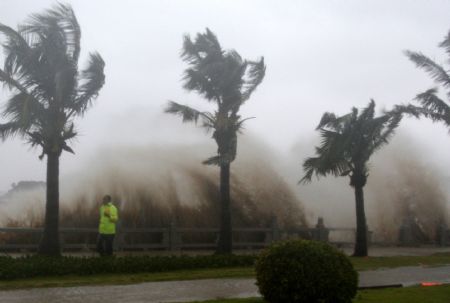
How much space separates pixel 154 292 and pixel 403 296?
4.74 metres

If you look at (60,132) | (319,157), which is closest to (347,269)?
(60,132)

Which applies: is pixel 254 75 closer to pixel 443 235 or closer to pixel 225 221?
pixel 225 221

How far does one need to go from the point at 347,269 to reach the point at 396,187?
2716 centimetres

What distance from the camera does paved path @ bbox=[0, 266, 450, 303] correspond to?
10.8 meters

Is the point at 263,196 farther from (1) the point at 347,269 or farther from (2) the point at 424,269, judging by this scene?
(1) the point at 347,269

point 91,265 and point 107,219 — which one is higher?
point 107,219

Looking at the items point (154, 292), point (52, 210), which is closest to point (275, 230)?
point (52, 210)

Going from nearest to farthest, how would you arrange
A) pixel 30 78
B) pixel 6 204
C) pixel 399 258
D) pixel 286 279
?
pixel 286 279
pixel 30 78
pixel 399 258
pixel 6 204

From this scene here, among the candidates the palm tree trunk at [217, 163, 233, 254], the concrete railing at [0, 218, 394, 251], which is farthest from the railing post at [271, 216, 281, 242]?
the palm tree trunk at [217, 163, 233, 254]

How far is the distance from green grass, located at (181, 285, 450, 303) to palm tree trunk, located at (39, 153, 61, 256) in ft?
28.6

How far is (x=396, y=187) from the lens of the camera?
3531cm

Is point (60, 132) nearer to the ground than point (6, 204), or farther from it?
farther from it

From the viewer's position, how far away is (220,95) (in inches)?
830

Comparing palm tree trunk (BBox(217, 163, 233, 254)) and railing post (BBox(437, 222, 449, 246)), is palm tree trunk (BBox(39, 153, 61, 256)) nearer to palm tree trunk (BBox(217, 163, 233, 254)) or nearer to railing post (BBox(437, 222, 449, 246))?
palm tree trunk (BBox(217, 163, 233, 254))
